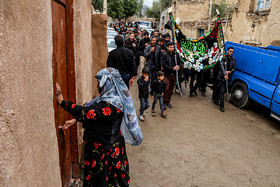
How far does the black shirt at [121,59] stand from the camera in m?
4.97

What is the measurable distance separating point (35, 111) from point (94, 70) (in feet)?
14.8

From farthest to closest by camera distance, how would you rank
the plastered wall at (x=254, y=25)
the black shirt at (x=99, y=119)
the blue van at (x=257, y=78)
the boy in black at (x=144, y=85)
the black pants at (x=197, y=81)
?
the plastered wall at (x=254, y=25) → the black pants at (x=197, y=81) → the blue van at (x=257, y=78) → the boy in black at (x=144, y=85) → the black shirt at (x=99, y=119)

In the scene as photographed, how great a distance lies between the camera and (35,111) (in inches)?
56.1

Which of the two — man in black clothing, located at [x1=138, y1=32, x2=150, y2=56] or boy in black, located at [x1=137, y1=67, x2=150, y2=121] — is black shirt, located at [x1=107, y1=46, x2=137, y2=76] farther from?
man in black clothing, located at [x1=138, y1=32, x2=150, y2=56]

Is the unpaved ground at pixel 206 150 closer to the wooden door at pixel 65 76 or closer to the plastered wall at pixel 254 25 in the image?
the wooden door at pixel 65 76

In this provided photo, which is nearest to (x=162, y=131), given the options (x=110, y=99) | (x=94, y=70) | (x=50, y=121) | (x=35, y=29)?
(x=94, y=70)

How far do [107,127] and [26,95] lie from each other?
124 centimetres

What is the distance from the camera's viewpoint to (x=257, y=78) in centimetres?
636

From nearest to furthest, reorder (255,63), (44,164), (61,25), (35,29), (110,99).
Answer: (35,29) → (44,164) → (110,99) → (61,25) → (255,63)

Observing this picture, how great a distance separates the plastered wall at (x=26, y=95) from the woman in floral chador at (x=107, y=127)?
572 millimetres

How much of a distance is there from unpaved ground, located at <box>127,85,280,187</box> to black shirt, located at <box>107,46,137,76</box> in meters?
1.46

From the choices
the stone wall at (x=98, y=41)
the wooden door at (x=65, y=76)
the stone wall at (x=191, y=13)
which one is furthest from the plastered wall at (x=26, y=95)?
the stone wall at (x=191, y=13)

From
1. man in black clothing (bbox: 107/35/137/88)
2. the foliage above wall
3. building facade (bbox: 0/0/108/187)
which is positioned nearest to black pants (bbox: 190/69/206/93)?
man in black clothing (bbox: 107/35/137/88)

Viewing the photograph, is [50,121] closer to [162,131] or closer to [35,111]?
[35,111]
